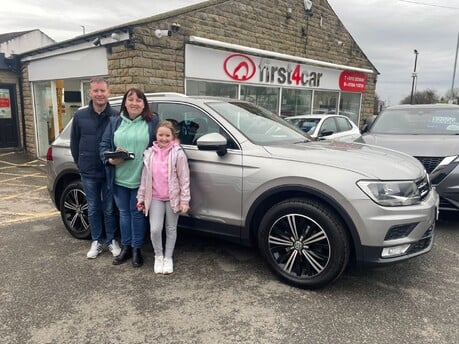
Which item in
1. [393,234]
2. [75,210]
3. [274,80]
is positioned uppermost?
[274,80]

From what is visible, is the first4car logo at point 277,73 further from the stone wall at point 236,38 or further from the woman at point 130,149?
the woman at point 130,149

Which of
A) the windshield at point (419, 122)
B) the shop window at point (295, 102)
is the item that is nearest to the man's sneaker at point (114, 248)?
the windshield at point (419, 122)

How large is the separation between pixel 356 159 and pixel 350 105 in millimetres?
12510

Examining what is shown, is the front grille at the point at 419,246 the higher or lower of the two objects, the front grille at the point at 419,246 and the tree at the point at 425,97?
the lower

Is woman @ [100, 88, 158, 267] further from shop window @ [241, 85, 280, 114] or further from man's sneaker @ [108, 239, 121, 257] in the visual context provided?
shop window @ [241, 85, 280, 114]

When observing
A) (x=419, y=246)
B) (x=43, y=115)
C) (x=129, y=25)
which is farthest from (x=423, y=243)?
(x=43, y=115)

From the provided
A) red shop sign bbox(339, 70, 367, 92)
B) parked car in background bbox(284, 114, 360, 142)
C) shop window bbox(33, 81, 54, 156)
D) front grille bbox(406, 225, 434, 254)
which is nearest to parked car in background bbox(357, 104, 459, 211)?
front grille bbox(406, 225, 434, 254)

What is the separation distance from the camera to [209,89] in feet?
29.3

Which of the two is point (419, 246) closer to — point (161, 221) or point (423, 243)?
point (423, 243)

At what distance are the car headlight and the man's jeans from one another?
2.46 m

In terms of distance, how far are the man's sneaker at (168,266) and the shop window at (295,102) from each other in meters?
8.47

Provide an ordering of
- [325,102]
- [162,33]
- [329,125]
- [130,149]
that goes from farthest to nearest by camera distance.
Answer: [325,102] < [329,125] < [162,33] < [130,149]

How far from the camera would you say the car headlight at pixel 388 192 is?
2797 mm

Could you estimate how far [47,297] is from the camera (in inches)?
119
